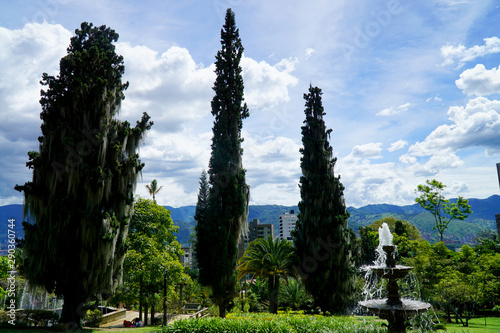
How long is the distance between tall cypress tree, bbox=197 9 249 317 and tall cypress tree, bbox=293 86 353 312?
5562mm

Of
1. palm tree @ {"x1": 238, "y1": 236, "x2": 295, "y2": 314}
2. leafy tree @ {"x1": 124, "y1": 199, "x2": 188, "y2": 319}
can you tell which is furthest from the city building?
palm tree @ {"x1": 238, "y1": 236, "x2": 295, "y2": 314}

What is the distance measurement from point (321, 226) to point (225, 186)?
8.19 meters

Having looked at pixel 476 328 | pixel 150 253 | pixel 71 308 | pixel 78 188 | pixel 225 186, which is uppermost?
pixel 225 186

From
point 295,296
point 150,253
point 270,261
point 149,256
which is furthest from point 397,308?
point 295,296

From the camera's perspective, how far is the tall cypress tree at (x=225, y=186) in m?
21.8

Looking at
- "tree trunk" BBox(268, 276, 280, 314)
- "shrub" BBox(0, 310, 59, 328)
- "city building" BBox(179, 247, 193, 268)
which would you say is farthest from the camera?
"city building" BBox(179, 247, 193, 268)

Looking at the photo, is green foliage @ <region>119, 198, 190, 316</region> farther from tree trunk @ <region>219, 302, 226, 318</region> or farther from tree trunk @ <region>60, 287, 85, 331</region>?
tree trunk @ <region>60, 287, 85, 331</region>

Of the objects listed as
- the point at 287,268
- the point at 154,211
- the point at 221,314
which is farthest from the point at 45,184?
the point at 287,268

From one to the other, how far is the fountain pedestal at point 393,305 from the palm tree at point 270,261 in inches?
485

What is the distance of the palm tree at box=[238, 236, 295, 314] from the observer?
984 inches

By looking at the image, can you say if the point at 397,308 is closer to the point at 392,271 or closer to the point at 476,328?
the point at 392,271

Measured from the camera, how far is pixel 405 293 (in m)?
24.6

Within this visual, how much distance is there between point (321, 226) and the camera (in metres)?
25.3

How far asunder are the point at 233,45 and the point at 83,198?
57.8 ft
